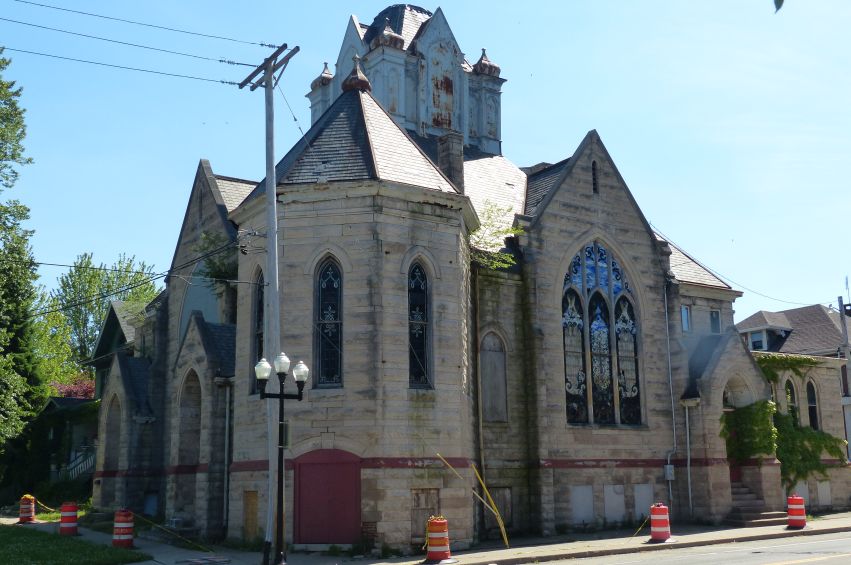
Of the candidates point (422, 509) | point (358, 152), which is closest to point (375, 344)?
point (422, 509)

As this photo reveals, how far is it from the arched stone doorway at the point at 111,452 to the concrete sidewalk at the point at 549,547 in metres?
2.72

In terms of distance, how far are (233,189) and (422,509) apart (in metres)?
14.9

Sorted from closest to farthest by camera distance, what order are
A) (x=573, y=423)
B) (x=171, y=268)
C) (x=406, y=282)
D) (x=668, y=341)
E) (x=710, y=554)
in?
(x=710, y=554)
(x=406, y=282)
(x=573, y=423)
(x=668, y=341)
(x=171, y=268)

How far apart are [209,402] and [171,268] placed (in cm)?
914

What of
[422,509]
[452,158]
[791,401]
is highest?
[452,158]

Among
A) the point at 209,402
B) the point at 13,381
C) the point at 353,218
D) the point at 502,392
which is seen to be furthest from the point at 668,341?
the point at 13,381

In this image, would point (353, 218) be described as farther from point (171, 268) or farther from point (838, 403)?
point (838, 403)

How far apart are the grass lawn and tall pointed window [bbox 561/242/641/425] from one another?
42.1 feet

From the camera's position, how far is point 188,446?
2572cm

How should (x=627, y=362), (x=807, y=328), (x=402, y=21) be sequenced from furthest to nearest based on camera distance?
(x=807, y=328) < (x=402, y=21) < (x=627, y=362)

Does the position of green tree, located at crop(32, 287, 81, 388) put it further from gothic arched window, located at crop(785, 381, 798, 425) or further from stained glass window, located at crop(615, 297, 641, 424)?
gothic arched window, located at crop(785, 381, 798, 425)

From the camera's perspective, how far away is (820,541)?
70.0 ft

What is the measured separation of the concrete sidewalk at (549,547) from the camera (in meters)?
18.7

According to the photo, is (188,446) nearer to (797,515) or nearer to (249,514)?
(249,514)
